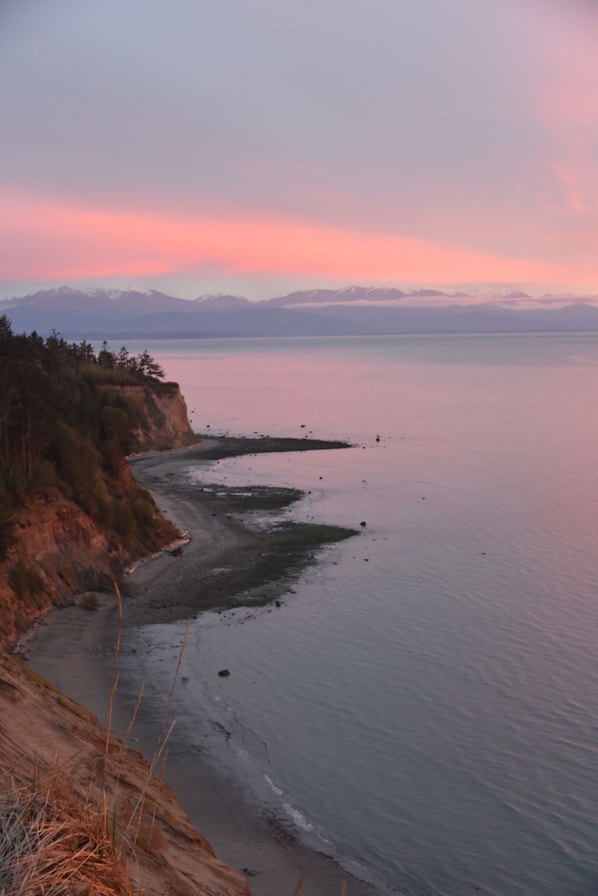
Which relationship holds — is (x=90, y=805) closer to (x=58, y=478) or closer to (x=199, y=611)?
(x=199, y=611)

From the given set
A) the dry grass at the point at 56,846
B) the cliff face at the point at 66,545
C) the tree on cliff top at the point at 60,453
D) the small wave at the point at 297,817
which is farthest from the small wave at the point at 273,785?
the dry grass at the point at 56,846

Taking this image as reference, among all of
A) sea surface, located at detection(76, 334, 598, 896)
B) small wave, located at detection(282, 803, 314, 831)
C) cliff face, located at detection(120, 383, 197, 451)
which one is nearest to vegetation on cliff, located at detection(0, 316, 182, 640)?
sea surface, located at detection(76, 334, 598, 896)

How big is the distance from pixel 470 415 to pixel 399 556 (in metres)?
55.3

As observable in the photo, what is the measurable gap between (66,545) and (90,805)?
22.5 m

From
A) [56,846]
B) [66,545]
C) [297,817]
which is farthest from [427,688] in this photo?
Result: [56,846]

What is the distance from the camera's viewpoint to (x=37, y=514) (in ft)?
83.9

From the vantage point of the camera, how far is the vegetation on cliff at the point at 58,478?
24.0 m

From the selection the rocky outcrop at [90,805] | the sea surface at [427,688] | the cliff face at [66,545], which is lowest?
the sea surface at [427,688]

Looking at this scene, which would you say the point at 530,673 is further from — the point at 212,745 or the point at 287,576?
the point at 287,576

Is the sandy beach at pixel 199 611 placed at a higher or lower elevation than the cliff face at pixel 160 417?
lower

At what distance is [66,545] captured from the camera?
26.7 m

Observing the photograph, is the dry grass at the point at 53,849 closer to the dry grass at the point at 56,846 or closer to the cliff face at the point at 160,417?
the dry grass at the point at 56,846

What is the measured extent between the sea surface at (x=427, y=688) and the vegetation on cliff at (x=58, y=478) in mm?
4343

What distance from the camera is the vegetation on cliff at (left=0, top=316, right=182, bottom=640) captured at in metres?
24.0
